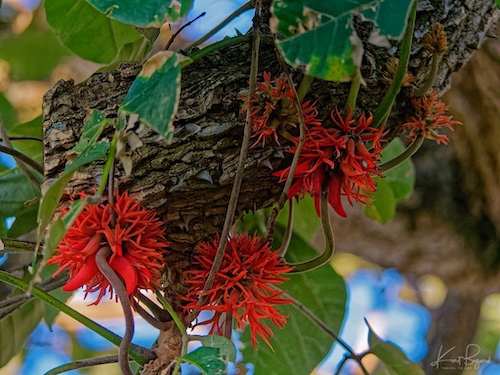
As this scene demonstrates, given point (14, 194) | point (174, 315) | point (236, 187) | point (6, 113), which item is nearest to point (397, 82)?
point (236, 187)

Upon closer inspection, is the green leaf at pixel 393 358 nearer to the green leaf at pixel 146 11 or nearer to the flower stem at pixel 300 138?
the flower stem at pixel 300 138

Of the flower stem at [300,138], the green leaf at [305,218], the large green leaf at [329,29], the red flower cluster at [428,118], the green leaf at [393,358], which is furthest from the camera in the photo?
the green leaf at [305,218]

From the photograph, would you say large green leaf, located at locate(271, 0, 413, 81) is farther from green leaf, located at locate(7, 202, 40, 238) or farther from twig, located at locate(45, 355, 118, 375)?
green leaf, located at locate(7, 202, 40, 238)

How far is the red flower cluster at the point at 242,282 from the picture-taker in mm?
513

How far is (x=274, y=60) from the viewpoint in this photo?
0.58 meters

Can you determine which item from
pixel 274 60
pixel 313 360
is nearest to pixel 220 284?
pixel 274 60

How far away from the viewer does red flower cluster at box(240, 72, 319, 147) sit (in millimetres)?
511

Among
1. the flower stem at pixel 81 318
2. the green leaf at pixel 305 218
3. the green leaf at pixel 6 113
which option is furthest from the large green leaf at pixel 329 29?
the green leaf at pixel 6 113

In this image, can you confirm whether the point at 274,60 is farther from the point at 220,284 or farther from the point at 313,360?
the point at 313,360

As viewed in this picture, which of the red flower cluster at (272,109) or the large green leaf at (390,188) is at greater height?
the red flower cluster at (272,109)

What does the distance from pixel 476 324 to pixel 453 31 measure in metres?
1.27

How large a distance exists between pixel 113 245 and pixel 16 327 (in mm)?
450

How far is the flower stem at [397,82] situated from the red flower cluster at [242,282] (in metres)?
0.16

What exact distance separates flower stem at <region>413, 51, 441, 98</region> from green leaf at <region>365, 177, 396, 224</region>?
372 mm
